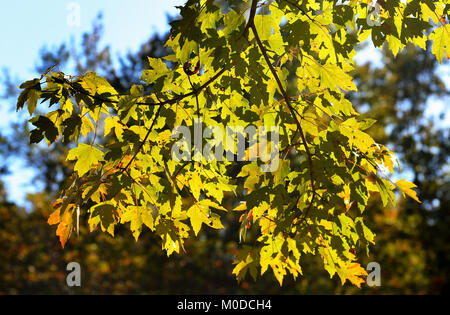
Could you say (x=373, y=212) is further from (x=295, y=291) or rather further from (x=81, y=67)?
(x=81, y=67)

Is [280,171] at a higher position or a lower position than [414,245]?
higher

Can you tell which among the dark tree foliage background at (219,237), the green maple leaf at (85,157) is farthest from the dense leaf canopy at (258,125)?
the dark tree foliage background at (219,237)

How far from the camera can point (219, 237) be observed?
13.6 metres

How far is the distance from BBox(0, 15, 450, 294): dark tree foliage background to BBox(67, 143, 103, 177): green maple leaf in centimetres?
857

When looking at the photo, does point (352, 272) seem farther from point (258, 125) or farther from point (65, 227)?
point (65, 227)

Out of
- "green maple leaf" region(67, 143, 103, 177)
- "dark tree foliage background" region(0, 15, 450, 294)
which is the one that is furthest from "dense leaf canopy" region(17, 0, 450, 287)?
"dark tree foliage background" region(0, 15, 450, 294)

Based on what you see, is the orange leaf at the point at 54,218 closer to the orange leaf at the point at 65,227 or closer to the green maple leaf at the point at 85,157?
the orange leaf at the point at 65,227

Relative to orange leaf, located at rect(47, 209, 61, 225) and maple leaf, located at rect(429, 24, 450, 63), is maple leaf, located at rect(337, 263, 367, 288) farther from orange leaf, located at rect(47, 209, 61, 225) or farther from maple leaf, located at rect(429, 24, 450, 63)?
orange leaf, located at rect(47, 209, 61, 225)

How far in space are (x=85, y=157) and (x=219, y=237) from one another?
1160cm

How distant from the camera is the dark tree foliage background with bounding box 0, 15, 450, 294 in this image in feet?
39.2

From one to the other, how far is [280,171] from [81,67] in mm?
13793

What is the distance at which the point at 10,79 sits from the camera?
17.3 m

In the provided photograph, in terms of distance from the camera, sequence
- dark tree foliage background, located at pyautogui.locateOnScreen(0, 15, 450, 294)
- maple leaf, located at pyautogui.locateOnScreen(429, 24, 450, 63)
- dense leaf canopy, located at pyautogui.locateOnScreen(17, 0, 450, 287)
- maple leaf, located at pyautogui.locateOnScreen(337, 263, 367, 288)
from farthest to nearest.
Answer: dark tree foliage background, located at pyautogui.locateOnScreen(0, 15, 450, 294), maple leaf, located at pyautogui.locateOnScreen(337, 263, 367, 288), maple leaf, located at pyautogui.locateOnScreen(429, 24, 450, 63), dense leaf canopy, located at pyautogui.locateOnScreen(17, 0, 450, 287)

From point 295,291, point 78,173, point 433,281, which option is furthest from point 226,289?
point 78,173
